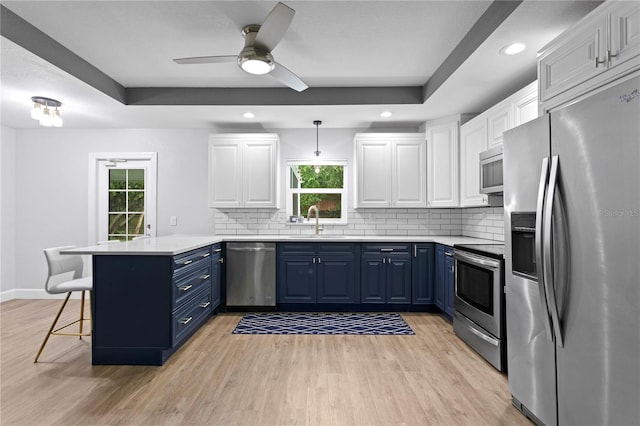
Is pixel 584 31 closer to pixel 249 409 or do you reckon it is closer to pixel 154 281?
pixel 249 409

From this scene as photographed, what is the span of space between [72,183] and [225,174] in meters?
2.29

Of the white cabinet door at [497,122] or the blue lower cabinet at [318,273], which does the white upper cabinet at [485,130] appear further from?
the blue lower cabinet at [318,273]

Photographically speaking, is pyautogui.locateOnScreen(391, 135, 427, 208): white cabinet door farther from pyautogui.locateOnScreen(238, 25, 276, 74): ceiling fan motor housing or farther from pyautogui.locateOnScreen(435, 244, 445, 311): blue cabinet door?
pyautogui.locateOnScreen(238, 25, 276, 74): ceiling fan motor housing

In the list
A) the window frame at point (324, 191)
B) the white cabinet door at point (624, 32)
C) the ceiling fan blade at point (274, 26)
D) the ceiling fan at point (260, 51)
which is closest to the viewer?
the white cabinet door at point (624, 32)

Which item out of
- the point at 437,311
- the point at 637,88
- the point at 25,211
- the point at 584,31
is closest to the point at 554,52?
the point at 584,31

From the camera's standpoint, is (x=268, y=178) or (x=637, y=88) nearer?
(x=637, y=88)

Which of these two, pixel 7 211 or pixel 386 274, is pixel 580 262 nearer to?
pixel 386 274

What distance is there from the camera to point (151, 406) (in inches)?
86.4

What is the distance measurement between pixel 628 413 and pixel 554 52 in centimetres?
182

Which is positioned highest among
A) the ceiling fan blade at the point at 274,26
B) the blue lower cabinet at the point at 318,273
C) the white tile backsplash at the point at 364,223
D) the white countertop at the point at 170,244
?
the ceiling fan blade at the point at 274,26

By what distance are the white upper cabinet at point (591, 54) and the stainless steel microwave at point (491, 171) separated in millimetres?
1065

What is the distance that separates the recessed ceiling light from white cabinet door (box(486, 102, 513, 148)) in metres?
0.61

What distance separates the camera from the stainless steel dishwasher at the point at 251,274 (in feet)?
13.8

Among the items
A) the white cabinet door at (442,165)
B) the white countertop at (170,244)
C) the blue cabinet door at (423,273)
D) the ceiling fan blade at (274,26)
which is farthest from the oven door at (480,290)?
the ceiling fan blade at (274,26)
